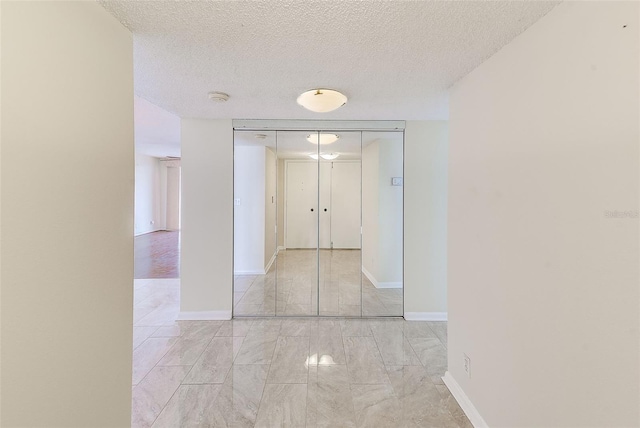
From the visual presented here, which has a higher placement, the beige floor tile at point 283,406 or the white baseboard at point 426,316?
the white baseboard at point 426,316

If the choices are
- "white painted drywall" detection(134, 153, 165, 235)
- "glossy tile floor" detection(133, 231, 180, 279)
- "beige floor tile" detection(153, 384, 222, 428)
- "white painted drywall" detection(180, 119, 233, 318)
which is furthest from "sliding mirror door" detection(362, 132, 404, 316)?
"white painted drywall" detection(134, 153, 165, 235)

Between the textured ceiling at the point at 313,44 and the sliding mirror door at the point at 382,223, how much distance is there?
1054mm

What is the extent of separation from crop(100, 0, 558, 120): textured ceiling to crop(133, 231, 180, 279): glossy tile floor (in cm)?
383

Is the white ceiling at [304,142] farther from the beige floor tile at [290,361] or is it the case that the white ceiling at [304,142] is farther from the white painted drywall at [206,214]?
the beige floor tile at [290,361]

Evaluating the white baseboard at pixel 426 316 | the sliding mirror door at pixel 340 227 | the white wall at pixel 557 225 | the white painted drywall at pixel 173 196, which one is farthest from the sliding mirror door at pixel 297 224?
the white painted drywall at pixel 173 196

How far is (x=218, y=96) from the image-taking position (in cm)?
241

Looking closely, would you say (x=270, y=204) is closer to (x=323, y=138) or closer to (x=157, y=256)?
(x=323, y=138)

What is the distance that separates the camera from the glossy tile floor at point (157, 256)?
17.4 ft

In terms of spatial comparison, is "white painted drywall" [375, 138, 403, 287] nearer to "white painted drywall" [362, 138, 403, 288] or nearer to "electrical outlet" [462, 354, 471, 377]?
"white painted drywall" [362, 138, 403, 288]

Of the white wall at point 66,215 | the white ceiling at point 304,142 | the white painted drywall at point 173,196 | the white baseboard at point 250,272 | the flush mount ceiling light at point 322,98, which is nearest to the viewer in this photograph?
the white wall at point 66,215

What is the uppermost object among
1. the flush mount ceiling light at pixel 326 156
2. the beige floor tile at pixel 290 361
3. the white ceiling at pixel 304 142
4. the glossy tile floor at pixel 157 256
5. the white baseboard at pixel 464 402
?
the white ceiling at pixel 304 142

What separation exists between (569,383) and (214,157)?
335 centimetres

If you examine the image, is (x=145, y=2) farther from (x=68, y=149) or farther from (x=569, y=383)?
(x=569, y=383)

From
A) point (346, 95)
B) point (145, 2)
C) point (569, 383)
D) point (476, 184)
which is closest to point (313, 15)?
point (145, 2)
